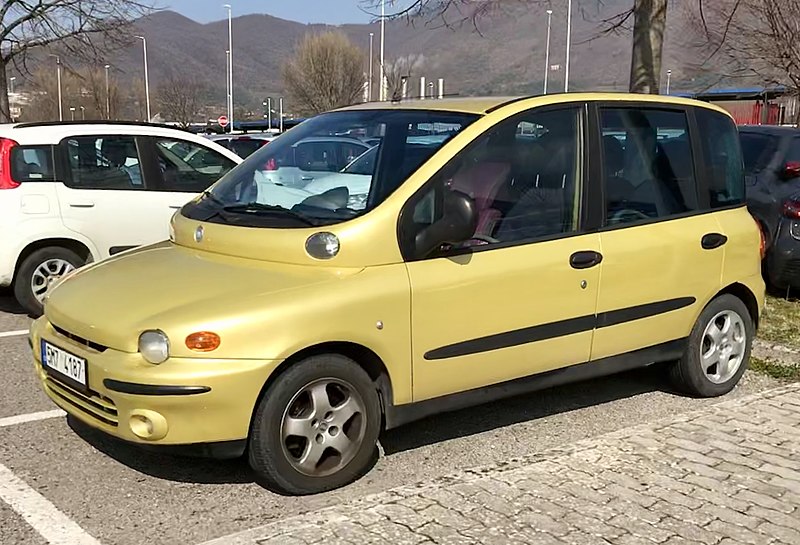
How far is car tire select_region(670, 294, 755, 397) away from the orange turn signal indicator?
3.13m

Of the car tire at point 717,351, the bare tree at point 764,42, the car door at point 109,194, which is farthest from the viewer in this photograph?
the bare tree at point 764,42

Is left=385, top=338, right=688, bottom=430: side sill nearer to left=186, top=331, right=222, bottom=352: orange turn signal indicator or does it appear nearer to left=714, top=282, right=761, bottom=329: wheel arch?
left=714, top=282, right=761, bottom=329: wheel arch

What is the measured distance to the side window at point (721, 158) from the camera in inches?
212

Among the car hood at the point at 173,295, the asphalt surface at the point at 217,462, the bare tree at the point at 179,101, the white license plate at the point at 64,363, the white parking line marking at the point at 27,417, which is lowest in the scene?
the asphalt surface at the point at 217,462

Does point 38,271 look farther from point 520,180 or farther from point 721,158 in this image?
point 721,158

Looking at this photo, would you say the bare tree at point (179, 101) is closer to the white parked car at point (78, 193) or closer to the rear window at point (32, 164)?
the white parked car at point (78, 193)

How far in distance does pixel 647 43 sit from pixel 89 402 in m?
7.17

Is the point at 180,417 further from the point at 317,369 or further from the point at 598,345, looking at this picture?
the point at 598,345

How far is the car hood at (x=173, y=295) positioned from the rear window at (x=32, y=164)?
129 inches

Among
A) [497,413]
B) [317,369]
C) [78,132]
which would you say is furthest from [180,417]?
[78,132]

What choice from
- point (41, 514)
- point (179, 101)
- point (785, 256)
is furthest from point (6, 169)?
point (179, 101)

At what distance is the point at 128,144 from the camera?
7.79 m

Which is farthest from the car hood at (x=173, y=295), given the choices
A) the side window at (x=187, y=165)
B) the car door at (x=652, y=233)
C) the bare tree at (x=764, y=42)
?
the bare tree at (x=764, y=42)

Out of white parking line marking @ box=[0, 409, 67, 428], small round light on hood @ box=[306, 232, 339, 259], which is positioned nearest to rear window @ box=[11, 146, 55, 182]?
white parking line marking @ box=[0, 409, 67, 428]
